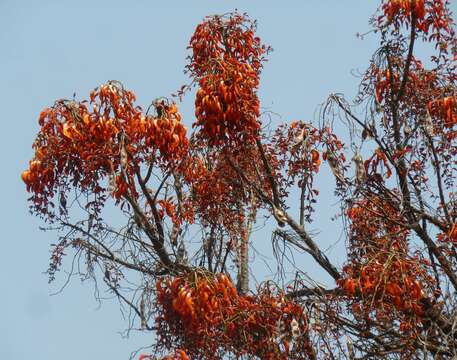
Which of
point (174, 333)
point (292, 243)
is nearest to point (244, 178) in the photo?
point (292, 243)

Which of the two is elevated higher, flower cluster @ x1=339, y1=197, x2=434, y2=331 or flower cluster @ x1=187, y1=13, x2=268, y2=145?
flower cluster @ x1=187, y1=13, x2=268, y2=145

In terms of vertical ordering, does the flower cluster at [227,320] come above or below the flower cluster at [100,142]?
below

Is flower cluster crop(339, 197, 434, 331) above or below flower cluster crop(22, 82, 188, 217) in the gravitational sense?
below

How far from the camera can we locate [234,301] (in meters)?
11.2

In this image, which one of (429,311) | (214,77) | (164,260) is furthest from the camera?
(164,260)

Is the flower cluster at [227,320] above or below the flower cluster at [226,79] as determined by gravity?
below

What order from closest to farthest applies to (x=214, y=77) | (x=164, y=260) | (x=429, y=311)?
(x=429, y=311)
(x=214, y=77)
(x=164, y=260)

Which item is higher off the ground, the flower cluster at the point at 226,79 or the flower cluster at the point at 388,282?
the flower cluster at the point at 226,79

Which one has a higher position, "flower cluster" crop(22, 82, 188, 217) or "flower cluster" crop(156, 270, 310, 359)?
"flower cluster" crop(22, 82, 188, 217)

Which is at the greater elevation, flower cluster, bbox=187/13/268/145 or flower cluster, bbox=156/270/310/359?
flower cluster, bbox=187/13/268/145

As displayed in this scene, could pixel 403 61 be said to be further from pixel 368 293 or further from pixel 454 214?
pixel 368 293

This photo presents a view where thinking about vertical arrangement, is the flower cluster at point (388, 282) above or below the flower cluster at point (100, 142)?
below

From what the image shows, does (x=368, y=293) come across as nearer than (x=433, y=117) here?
Yes

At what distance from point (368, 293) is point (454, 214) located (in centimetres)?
136
